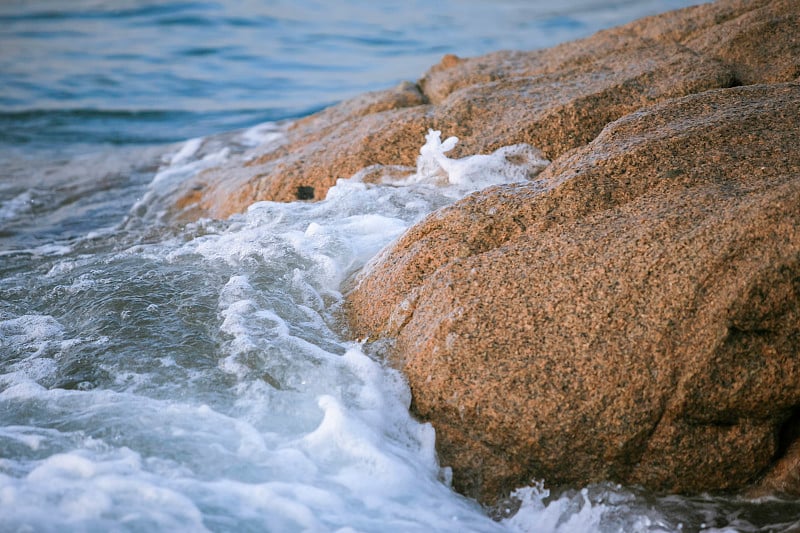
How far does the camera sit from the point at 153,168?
8.08 m

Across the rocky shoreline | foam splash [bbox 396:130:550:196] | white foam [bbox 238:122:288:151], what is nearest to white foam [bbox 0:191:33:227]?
white foam [bbox 238:122:288:151]

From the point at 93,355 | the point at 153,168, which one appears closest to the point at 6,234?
the point at 153,168

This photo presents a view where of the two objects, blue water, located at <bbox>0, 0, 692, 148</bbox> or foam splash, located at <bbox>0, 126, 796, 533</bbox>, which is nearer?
foam splash, located at <bbox>0, 126, 796, 533</bbox>

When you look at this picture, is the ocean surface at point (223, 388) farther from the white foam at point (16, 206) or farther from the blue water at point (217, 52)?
the blue water at point (217, 52)

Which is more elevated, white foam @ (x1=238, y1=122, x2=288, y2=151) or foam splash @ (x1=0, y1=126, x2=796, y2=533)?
white foam @ (x1=238, y1=122, x2=288, y2=151)

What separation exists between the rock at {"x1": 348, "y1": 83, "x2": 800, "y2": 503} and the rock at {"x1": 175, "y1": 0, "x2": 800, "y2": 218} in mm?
1575

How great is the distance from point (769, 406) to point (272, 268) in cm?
248

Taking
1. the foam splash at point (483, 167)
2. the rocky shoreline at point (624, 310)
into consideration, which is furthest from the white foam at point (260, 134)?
the rocky shoreline at point (624, 310)

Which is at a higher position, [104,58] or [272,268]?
[104,58]

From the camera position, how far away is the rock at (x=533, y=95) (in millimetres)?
4438

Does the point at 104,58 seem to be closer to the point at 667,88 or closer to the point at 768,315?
the point at 667,88

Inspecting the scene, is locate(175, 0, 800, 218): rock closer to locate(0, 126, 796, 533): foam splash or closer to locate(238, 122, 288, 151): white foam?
locate(0, 126, 796, 533): foam splash

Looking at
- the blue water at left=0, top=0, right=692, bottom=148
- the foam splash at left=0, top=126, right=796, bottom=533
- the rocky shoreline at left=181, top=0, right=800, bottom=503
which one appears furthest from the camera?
the blue water at left=0, top=0, right=692, bottom=148

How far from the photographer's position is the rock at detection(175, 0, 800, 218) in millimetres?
4438
